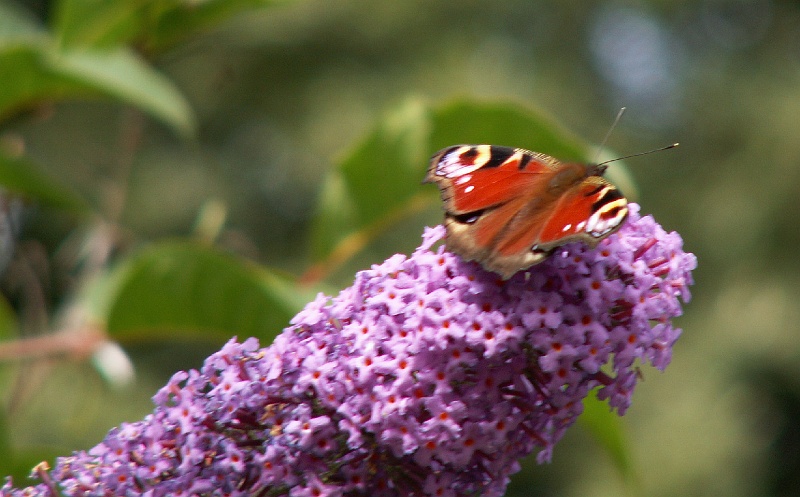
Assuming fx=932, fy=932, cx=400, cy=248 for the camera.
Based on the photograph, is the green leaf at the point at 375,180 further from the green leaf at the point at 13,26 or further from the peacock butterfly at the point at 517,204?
the green leaf at the point at 13,26

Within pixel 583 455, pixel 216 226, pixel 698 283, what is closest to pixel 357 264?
pixel 583 455

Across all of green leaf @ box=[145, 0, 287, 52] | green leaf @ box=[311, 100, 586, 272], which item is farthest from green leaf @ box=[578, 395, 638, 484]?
green leaf @ box=[145, 0, 287, 52]

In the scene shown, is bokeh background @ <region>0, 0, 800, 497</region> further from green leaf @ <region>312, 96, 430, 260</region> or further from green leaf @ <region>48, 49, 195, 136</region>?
green leaf @ <region>48, 49, 195, 136</region>

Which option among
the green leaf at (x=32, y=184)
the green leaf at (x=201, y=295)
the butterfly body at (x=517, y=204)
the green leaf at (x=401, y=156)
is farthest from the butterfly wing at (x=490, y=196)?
the green leaf at (x=32, y=184)

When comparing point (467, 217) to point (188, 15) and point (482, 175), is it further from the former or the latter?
point (188, 15)

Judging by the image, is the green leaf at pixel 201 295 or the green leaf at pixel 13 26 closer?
the green leaf at pixel 201 295

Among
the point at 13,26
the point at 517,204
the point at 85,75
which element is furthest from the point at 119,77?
the point at 517,204

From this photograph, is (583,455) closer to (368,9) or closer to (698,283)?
(698,283)
